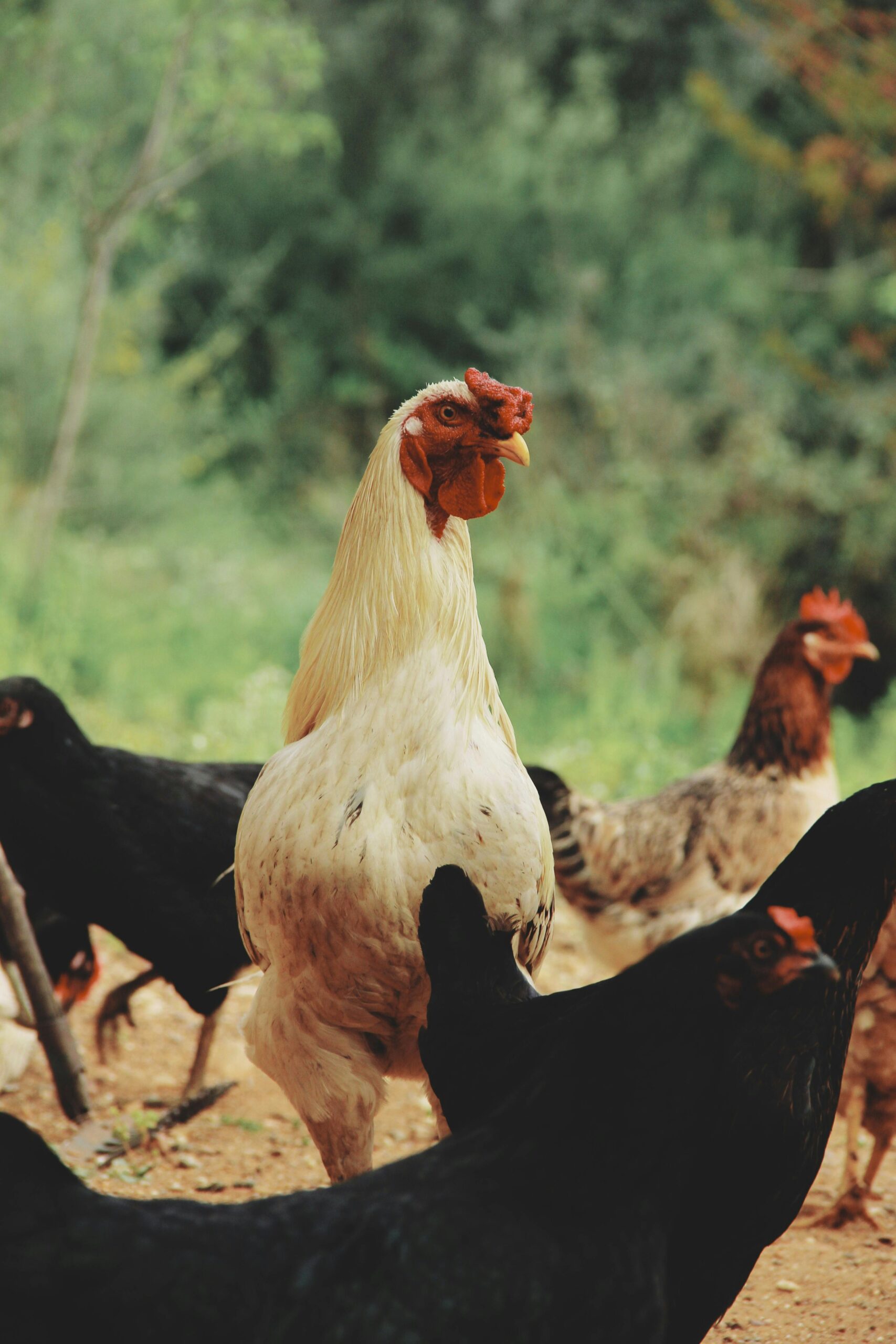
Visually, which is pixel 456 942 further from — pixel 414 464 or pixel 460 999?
pixel 414 464

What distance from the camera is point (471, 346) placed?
16.9m

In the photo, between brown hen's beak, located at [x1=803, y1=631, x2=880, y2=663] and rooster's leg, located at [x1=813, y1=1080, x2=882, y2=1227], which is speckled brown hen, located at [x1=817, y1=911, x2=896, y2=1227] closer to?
rooster's leg, located at [x1=813, y1=1080, x2=882, y2=1227]

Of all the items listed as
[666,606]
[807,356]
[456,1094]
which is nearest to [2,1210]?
[456,1094]

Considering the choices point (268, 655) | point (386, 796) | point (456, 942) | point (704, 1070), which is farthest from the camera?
point (268, 655)

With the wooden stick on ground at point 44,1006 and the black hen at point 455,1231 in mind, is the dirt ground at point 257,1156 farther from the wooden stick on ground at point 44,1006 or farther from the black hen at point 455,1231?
the black hen at point 455,1231

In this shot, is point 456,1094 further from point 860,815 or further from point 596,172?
point 596,172

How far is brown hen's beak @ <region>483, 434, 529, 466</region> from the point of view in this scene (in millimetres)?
2738

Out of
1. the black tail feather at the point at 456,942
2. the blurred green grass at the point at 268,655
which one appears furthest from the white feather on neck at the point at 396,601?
the blurred green grass at the point at 268,655

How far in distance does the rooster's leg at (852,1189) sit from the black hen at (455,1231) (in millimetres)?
1786

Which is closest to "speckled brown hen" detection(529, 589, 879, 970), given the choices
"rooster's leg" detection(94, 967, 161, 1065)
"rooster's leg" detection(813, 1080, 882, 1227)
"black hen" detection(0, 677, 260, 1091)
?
"rooster's leg" detection(813, 1080, 882, 1227)

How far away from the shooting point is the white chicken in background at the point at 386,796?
2.51 m

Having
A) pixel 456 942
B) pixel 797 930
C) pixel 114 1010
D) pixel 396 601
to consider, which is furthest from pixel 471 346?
pixel 797 930

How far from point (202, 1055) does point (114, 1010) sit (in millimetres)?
427

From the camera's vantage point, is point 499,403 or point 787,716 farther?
point 787,716
